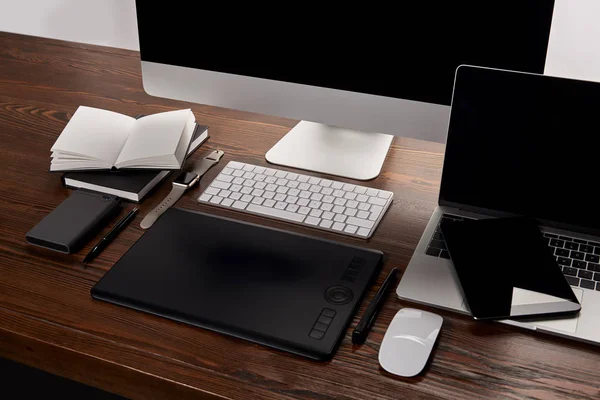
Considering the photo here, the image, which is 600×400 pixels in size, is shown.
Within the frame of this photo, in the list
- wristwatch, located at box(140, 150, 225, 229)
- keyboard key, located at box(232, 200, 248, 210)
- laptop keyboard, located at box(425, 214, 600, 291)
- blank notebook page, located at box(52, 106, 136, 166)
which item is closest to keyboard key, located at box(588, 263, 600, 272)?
laptop keyboard, located at box(425, 214, 600, 291)

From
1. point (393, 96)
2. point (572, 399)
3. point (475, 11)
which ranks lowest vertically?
point (572, 399)

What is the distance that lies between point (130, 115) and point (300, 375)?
79 centimetres

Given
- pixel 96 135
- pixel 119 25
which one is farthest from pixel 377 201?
pixel 119 25

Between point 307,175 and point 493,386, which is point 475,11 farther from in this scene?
point 493,386

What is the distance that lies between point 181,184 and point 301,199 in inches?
8.3

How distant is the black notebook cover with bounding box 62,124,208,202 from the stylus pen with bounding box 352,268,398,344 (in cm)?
45

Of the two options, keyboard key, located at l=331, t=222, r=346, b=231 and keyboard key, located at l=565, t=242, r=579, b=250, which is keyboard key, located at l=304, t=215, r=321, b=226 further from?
keyboard key, located at l=565, t=242, r=579, b=250

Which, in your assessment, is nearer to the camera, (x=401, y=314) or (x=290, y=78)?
(x=401, y=314)

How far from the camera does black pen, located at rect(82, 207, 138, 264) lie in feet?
3.15

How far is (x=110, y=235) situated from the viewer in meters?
1.00

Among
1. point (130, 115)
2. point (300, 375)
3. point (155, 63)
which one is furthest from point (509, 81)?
point (130, 115)

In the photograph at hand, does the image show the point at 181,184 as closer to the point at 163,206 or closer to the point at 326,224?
the point at 163,206

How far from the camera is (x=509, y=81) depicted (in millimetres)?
881

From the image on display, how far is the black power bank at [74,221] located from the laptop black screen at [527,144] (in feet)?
1.78
